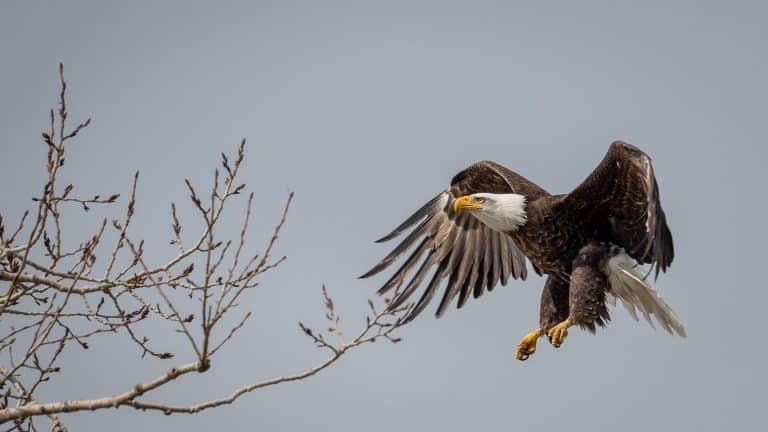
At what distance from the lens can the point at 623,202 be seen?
6.52 m

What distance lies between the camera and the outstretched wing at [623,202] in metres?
6.08

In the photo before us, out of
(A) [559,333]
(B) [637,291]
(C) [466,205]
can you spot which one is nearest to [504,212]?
(C) [466,205]

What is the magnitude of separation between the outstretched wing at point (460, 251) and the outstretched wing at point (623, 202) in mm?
991

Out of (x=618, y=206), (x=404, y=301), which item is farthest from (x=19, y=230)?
(x=618, y=206)

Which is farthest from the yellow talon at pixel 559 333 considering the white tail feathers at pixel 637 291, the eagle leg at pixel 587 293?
the white tail feathers at pixel 637 291

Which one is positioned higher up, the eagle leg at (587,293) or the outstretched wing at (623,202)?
the outstretched wing at (623,202)

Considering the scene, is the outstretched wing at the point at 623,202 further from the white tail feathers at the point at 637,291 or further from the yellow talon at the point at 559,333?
the yellow talon at the point at 559,333

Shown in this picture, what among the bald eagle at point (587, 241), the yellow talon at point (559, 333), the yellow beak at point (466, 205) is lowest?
the yellow talon at point (559, 333)

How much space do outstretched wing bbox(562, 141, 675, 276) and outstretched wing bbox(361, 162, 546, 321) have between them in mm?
991

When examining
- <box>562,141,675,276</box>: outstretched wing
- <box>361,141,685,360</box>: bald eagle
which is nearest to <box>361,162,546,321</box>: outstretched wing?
<box>361,141,685,360</box>: bald eagle

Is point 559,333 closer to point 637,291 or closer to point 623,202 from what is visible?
point 637,291

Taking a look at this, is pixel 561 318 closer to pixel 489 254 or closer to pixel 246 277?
pixel 489 254

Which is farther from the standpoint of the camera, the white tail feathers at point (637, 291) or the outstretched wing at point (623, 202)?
the white tail feathers at point (637, 291)

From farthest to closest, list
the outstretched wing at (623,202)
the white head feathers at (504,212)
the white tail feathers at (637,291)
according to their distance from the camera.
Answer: the white head feathers at (504,212), the white tail feathers at (637,291), the outstretched wing at (623,202)
